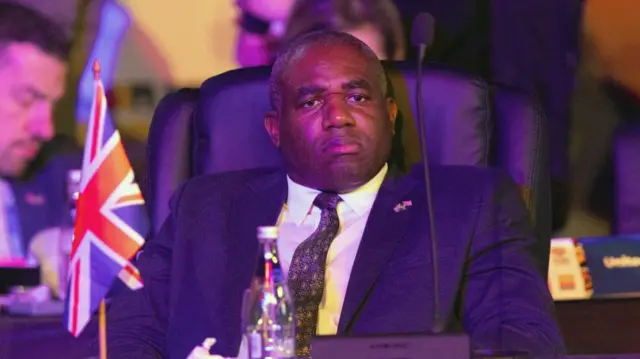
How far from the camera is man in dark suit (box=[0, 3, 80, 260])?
9.48 feet

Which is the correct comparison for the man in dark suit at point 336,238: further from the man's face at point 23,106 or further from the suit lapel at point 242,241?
the man's face at point 23,106

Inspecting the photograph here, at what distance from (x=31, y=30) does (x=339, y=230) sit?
155 cm

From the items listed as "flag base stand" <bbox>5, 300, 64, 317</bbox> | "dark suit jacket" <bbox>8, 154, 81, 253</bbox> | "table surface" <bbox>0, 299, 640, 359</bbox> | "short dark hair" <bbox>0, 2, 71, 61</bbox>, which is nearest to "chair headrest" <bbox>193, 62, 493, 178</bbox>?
"table surface" <bbox>0, 299, 640, 359</bbox>

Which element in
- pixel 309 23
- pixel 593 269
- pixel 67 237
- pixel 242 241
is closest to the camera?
pixel 242 241

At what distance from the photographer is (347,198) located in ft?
6.41

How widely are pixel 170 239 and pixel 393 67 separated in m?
0.58

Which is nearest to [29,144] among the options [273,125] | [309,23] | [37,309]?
[37,309]

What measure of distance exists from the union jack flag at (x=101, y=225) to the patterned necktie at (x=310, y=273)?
47cm

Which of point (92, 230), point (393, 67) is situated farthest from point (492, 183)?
point (92, 230)

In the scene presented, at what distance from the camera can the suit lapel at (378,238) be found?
1.76 m

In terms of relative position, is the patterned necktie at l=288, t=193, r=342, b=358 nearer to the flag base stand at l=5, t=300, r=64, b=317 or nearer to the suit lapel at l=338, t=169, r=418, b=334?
the suit lapel at l=338, t=169, r=418, b=334

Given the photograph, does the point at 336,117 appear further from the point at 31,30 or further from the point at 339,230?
the point at 31,30

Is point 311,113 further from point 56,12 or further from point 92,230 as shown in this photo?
point 56,12

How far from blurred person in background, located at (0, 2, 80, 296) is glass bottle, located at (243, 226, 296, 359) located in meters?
1.50
